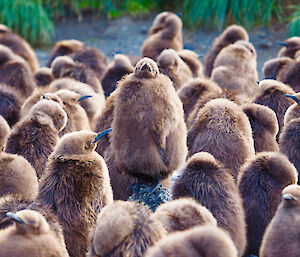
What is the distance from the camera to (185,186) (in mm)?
4211

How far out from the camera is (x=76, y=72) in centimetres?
768

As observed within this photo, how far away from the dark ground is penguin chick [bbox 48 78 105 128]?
3679 mm


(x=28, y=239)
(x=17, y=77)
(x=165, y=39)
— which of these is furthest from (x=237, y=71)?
(x=28, y=239)

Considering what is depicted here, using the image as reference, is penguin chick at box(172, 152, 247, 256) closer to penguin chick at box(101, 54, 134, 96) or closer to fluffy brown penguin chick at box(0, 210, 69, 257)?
fluffy brown penguin chick at box(0, 210, 69, 257)

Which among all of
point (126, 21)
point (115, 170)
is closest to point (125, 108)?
point (115, 170)

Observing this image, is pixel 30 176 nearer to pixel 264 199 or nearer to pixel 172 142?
pixel 172 142

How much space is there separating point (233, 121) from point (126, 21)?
8010mm

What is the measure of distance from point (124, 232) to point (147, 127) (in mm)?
1434

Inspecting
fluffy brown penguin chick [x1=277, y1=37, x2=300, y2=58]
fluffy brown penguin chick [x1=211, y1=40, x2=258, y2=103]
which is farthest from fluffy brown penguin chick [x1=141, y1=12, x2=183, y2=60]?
fluffy brown penguin chick [x1=277, y1=37, x2=300, y2=58]

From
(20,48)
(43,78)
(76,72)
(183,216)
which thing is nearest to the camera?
(183,216)

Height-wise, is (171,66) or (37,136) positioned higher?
(37,136)

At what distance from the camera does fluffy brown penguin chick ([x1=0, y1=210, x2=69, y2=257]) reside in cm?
325

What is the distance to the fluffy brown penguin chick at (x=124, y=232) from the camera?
323 cm

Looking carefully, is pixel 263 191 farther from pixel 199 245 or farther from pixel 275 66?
pixel 275 66
